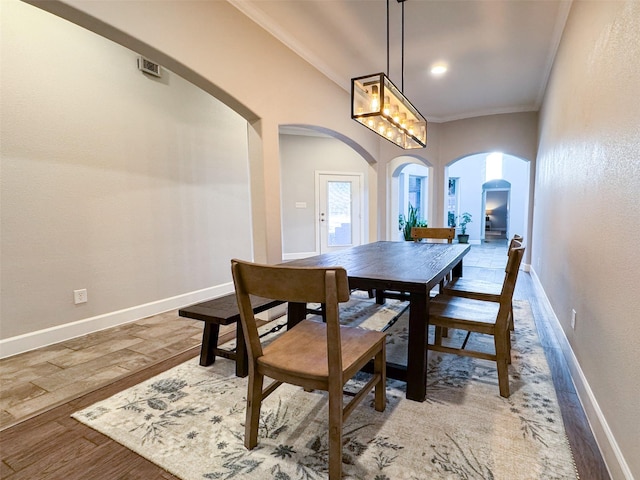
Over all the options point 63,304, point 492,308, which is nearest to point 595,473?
point 492,308

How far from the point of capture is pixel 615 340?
1.35 m

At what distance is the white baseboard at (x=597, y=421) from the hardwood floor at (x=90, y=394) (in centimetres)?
3

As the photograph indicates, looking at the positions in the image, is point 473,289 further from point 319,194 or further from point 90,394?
point 319,194

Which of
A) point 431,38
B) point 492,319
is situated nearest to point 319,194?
point 431,38

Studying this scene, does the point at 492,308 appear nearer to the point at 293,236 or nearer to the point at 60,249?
the point at 60,249

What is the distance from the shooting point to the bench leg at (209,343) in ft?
7.31

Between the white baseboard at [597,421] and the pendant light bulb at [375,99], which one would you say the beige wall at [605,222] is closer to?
the white baseboard at [597,421]

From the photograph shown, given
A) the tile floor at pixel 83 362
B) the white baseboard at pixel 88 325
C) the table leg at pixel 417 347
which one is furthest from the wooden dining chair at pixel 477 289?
the white baseboard at pixel 88 325

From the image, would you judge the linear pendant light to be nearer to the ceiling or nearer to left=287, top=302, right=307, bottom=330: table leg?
the ceiling

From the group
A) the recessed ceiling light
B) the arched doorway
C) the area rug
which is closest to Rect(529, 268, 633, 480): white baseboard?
the area rug

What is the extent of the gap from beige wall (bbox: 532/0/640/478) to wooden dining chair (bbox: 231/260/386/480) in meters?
0.96

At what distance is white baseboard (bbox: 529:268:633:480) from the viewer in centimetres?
122

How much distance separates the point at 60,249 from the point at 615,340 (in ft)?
12.3

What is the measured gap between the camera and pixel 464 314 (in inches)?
76.5
